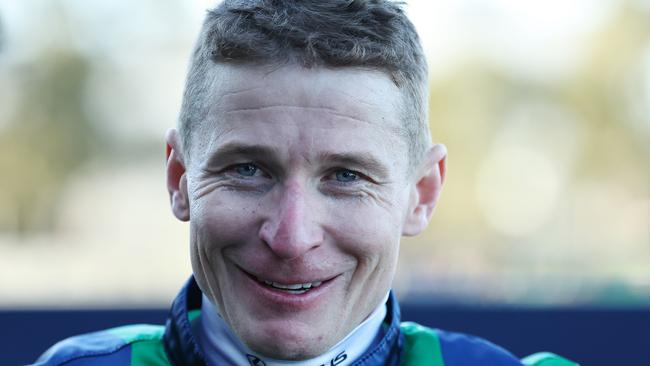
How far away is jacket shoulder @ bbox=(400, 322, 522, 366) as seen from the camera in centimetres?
219

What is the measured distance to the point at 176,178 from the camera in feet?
7.00

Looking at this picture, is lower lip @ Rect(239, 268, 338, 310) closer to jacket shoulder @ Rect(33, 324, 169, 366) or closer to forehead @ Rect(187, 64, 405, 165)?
forehead @ Rect(187, 64, 405, 165)

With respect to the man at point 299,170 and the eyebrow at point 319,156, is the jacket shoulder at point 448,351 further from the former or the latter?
the eyebrow at point 319,156

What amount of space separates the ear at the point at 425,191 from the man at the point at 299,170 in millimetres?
37

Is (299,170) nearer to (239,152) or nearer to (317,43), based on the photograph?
(239,152)

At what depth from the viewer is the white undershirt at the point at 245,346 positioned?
194 cm

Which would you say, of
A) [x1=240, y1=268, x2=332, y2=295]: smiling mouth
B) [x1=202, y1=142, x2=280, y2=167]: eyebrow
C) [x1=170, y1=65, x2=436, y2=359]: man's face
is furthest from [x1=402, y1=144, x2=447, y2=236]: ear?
[x1=202, y1=142, x2=280, y2=167]: eyebrow

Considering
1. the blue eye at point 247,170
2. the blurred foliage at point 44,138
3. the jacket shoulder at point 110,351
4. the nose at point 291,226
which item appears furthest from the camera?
the blurred foliage at point 44,138

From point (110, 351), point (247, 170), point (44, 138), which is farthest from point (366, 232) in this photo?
point (44, 138)

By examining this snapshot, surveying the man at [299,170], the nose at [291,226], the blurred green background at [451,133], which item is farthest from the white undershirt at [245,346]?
the blurred green background at [451,133]

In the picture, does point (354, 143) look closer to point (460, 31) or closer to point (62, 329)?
point (62, 329)

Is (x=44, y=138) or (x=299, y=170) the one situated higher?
(x=299, y=170)

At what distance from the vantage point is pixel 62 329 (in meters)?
5.03

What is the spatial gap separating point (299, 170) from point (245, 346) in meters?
0.43
